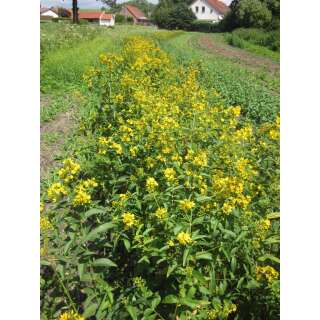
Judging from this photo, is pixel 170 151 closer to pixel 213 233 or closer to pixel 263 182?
pixel 263 182

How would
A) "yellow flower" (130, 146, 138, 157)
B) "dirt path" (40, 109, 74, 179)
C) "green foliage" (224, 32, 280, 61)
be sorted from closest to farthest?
1. "yellow flower" (130, 146, 138, 157)
2. "dirt path" (40, 109, 74, 179)
3. "green foliage" (224, 32, 280, 61)

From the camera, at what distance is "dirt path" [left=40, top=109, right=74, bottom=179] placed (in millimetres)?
4789

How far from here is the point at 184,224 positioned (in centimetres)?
183

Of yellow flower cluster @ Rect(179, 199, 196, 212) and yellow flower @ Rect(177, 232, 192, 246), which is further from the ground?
yellow flower cluster @ Rect(179, 199, 196, 212)

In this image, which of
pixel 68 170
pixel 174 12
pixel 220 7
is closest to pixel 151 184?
pixel 68 170

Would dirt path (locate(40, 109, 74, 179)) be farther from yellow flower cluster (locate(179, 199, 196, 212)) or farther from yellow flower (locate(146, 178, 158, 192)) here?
yellow flower cluster (locate(179, 199, 196, 212))

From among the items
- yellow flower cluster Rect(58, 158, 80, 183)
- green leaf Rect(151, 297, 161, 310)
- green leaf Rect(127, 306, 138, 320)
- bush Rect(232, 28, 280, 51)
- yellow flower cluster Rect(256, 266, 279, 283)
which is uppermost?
bush Rect(232, 28, 280, 51)

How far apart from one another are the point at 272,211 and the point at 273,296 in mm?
544

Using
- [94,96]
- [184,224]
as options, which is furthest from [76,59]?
[184,224]

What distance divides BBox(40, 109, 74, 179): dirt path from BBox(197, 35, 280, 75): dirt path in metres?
8.32

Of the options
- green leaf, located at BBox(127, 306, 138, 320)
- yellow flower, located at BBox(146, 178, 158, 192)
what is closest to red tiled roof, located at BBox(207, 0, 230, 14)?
yellow flower, located at BBox(146, 178, 158, 192)

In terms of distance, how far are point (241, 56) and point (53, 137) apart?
545 inches

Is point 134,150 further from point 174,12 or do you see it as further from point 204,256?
point 174,12
